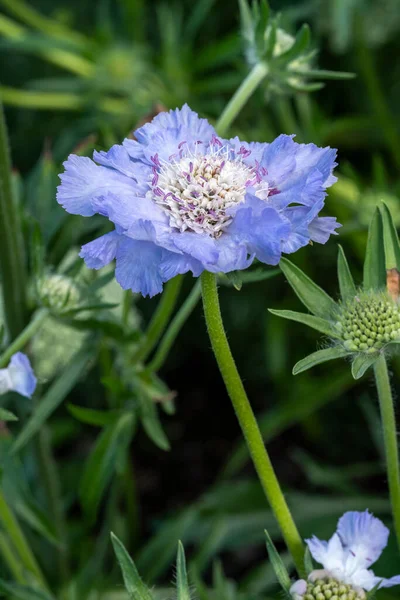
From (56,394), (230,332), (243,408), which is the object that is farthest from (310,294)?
(230,332)

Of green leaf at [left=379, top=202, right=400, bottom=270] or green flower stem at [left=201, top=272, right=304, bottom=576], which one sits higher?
green leaf at [left=379, top=202, right=400, bottom=270]

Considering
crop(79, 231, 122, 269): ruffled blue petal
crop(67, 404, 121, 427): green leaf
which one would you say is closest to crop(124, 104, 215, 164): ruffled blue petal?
crop(79, 231, 122, 269): ruffled blue petal

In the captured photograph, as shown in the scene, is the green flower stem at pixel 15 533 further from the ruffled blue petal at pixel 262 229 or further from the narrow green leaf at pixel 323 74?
the narrow green leaf at pixel 323 74

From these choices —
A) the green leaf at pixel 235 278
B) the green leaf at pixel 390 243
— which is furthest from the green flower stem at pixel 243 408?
the green leaf at pixel 390 243

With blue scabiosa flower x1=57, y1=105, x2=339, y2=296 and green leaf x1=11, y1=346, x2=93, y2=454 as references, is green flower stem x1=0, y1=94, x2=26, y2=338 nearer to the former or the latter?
green leaf x1=11, y1=346, x2=93, y2=454

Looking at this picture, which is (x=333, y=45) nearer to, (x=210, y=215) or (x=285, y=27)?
(x=285, y=27)

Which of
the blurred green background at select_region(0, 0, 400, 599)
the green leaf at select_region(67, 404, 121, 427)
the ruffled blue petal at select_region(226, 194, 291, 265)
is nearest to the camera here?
the ruffled blue petal at select_region(226, 194, 291, 265)
